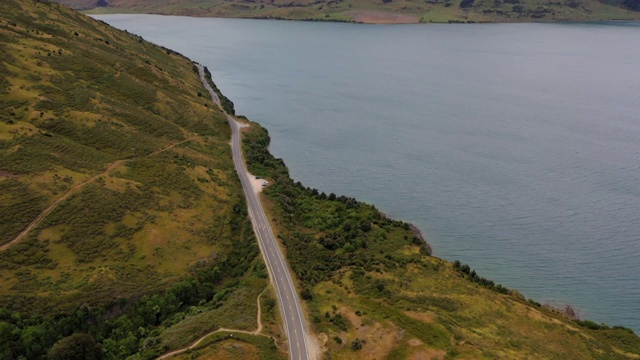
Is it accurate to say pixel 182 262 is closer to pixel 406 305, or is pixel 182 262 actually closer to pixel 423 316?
pixel 406 305

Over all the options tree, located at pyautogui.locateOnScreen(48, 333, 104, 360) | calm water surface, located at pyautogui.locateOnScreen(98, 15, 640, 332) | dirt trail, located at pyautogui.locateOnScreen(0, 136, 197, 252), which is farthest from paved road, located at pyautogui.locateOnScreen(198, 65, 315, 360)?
dirt trail, located at pyautogui.locateOnScreen(0, 136, 197, 252)

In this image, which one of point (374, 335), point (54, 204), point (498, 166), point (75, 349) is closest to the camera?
point (75, 349)

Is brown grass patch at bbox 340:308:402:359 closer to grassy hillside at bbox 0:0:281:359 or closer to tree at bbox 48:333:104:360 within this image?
grassy hillside at bbox 0:0:281:359

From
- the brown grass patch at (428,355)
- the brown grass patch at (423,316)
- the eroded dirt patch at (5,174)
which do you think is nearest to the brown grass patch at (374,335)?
the brown grass patch at (428,355)

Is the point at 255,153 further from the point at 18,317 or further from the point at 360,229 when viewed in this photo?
the point at 18,317

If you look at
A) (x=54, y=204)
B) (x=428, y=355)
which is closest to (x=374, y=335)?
(x=428, y=355)

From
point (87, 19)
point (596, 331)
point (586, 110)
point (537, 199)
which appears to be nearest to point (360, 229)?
point (596, 331)
